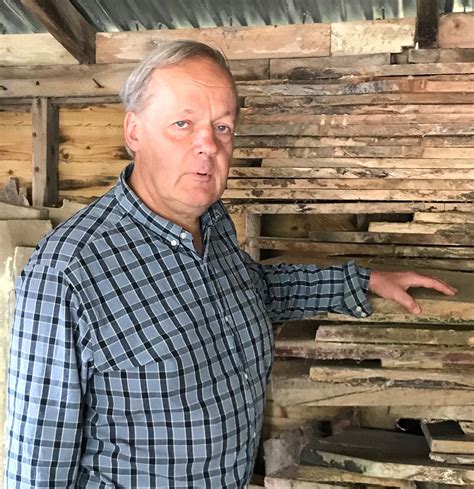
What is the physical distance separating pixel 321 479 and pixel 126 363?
4.18 ft

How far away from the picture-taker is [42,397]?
1323mm

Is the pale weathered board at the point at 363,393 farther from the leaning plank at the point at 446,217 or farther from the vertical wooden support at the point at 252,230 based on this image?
the leaning plank at the point at 446,217

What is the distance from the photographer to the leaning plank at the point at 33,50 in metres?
2.83

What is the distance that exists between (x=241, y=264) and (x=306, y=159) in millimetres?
865

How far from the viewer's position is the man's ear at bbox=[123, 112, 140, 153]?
154 centimetres

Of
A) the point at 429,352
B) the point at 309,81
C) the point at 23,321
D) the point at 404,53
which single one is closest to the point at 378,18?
the point at 404,53

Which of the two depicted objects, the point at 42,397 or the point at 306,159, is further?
the point at 306,159

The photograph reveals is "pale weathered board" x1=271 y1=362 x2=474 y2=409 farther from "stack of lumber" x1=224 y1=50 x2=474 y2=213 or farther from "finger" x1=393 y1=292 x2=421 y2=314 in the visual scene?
"stack of lumber" x1=224 y1=50 x2=474 y2=213

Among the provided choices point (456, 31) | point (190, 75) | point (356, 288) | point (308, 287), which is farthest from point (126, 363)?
point (456, 31)

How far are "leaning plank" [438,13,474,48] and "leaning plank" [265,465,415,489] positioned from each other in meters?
1.66

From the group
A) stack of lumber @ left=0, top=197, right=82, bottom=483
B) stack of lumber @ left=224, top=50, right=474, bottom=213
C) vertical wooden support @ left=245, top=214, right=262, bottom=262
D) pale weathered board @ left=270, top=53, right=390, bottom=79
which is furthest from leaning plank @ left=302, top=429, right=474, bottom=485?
pale weathered board @ left=270, top=53, right=390, bottom=79

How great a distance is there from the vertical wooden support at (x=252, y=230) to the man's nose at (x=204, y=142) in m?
1.26

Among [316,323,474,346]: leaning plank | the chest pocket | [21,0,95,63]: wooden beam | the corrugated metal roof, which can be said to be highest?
the corrugated metal roof

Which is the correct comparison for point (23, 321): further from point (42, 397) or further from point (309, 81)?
point (309, 81)
